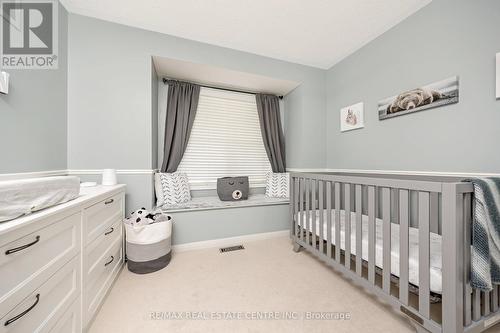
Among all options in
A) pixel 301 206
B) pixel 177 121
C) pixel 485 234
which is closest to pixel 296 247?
pixel 301 206

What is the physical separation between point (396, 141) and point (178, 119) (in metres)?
2.63

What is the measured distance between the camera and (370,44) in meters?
2.15

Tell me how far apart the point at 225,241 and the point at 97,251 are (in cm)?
130

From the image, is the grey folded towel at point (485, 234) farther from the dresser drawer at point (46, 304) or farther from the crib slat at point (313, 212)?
the dresser drawer at point (46, 304)

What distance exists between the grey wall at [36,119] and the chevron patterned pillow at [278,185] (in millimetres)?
2423

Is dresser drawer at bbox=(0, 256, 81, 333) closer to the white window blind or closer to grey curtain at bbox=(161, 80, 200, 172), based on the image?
grey curtain at bbox=(161, 80, 200, 172)

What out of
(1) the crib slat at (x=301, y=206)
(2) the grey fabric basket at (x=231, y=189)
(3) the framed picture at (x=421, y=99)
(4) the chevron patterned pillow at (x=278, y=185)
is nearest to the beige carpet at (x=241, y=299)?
(1) the crib slat at (x=301, y=206)

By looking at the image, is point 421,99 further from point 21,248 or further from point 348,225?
point 21,248

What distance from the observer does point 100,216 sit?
132cm

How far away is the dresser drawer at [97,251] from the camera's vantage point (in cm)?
110

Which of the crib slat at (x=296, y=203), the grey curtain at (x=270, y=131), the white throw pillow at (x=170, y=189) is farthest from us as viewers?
the grey curtain at (x=270, y=131)

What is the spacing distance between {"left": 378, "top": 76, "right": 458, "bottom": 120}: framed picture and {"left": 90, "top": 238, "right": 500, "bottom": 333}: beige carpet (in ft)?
5.57

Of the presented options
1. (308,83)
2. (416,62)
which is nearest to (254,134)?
(308,83)

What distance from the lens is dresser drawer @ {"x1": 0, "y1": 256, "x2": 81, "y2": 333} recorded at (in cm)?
63
